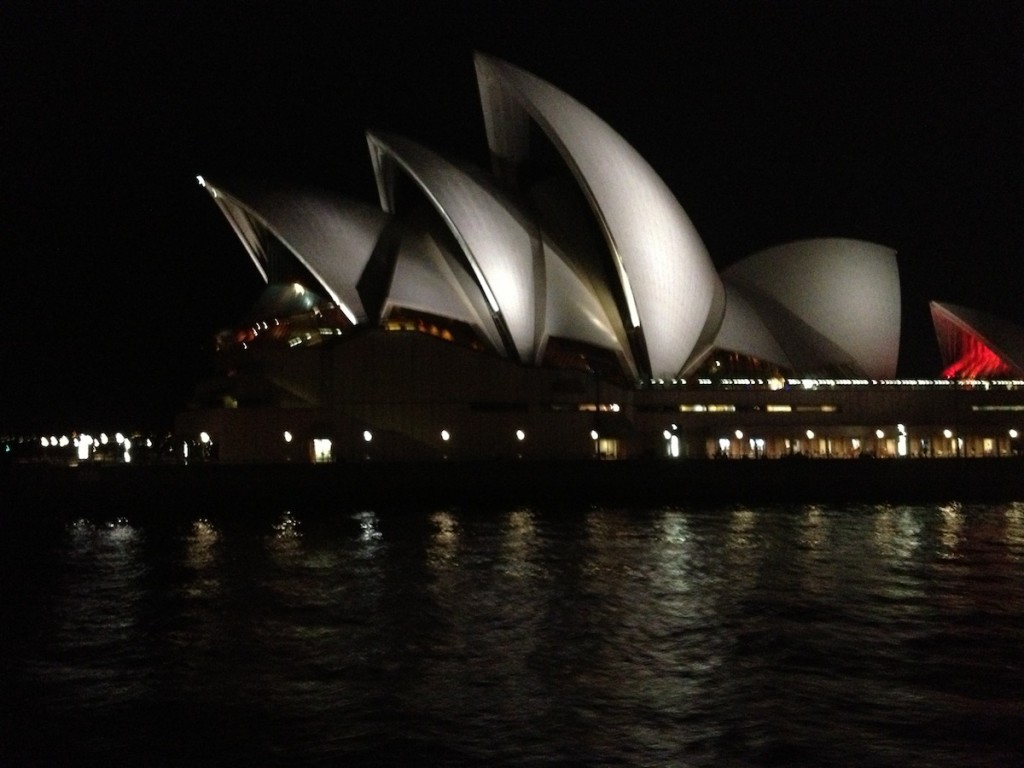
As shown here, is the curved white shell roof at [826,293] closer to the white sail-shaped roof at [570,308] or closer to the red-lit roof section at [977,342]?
the red-lit roof section at [977,342]

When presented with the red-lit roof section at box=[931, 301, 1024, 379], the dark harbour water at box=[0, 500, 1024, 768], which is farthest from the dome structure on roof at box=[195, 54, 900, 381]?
the dark harbour water at box=[0, 500, 1024, 768]

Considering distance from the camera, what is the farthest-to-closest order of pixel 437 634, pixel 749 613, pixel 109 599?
pixel 109 599
pixel 749 613
pixel 437 634

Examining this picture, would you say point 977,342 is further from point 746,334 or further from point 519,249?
point 519,249

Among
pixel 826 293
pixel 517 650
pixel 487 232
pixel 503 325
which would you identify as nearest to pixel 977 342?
pixel 826 293

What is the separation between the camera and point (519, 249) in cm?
3703

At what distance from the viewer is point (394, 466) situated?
111 feet

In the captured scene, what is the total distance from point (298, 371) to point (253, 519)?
10.7 m

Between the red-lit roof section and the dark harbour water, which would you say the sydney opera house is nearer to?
the red-lit roof section

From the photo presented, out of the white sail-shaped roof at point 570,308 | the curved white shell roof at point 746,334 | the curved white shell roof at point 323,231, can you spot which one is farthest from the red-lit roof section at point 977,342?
the curved white shell roof at point 323,231

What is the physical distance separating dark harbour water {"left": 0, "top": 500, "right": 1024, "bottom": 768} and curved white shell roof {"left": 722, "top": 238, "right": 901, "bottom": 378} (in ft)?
70.3

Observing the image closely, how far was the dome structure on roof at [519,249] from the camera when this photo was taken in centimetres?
3584

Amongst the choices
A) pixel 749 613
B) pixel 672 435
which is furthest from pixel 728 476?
pixel 749 613

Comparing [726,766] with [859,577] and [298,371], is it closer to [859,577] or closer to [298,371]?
[859,577]

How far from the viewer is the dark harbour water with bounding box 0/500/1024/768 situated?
28.9 feet
